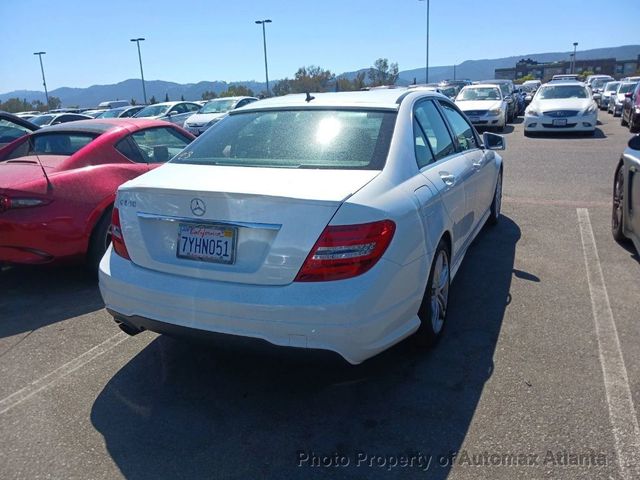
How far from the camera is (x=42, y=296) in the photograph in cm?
474

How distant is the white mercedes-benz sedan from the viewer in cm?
259

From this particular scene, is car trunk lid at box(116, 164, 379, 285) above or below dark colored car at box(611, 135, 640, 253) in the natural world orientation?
above

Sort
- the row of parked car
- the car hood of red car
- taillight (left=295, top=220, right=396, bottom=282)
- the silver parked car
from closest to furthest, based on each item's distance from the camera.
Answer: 1. taillight (left=295, top=220, right=396, bottom=282)
2. the car hood of red car
3. the row of parked car
4. the silver parked car

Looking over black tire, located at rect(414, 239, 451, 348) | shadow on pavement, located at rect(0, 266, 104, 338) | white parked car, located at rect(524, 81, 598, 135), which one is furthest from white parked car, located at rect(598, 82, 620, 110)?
shadow on pavement, located at rect(0, 266, 104, 338)

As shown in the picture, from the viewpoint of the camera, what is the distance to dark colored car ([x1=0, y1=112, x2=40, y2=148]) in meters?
8.05

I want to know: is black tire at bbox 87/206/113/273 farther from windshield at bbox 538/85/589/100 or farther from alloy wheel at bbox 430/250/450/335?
windshield at bbox 538/85/589/100

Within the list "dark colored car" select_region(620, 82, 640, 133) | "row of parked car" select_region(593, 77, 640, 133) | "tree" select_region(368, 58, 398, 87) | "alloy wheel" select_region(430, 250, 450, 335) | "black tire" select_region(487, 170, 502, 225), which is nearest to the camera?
"alloy wheel" select_region(430, 250, 450, 335)

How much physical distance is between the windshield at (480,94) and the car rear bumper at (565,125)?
11.3ft

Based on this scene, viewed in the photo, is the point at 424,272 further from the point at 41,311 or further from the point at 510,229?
the point at 510,229

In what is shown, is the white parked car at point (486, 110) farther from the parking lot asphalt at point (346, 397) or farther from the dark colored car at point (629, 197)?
the parking lot asphalt at point (346, 397)

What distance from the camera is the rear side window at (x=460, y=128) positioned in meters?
4.63

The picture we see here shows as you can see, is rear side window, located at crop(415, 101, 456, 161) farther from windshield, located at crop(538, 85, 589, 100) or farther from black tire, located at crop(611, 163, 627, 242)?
windshield, located at crop(538, 85, 589, 100)

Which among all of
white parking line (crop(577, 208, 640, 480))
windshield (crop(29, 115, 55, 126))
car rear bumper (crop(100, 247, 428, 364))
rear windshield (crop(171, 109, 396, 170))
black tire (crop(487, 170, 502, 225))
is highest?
rear windshield (crop(171, 109, 396, 170))

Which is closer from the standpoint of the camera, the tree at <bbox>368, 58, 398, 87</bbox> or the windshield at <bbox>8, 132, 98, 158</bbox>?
the windshield at <bbox>8, 132, 98, 158</bbox>
